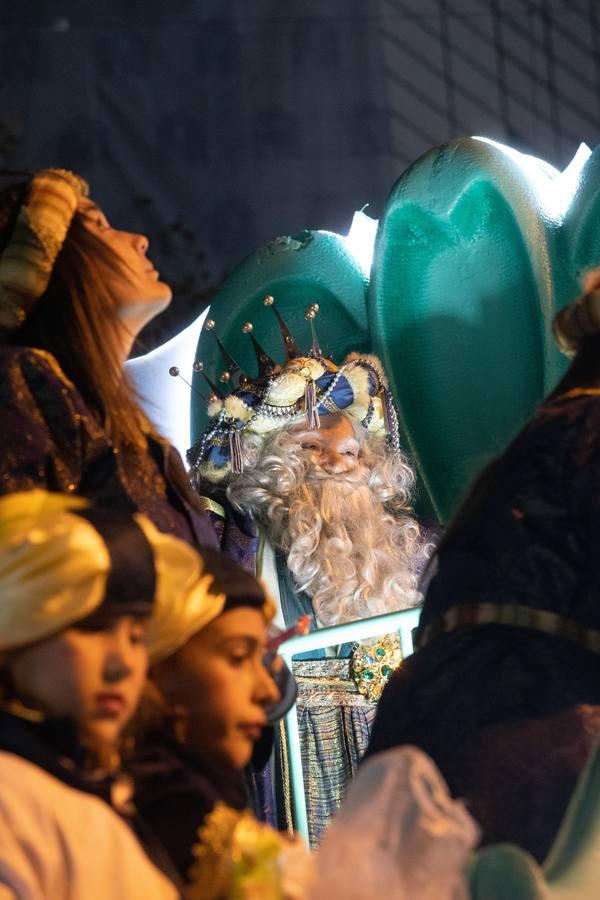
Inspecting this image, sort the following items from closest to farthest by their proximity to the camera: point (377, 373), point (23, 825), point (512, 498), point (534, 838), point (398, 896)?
1. point (23, 825)
2. point (398, 896)
3. point (534, 838)
4. point (512, 498)
5. point (377, 373)

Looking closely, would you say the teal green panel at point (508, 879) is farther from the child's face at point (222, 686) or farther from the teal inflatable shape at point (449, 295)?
the teal inflatable shape at point (449, 295)

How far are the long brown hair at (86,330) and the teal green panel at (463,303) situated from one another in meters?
1.86

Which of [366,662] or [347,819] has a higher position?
[347,819]

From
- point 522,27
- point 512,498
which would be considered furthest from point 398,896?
point 522,27

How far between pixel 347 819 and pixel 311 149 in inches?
245

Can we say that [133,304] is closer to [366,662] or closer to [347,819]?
[347,819]

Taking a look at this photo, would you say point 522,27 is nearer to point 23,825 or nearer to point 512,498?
point 512,498

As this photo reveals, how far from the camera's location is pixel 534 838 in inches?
65.5

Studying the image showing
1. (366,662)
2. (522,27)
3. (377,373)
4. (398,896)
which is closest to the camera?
(398,896)

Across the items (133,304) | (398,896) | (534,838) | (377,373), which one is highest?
(133,304)

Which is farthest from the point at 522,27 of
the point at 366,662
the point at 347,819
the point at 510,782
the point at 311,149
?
the point at 347,819

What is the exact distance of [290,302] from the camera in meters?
4.54

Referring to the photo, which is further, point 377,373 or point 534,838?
point 377,373

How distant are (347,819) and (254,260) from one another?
11.1ft
